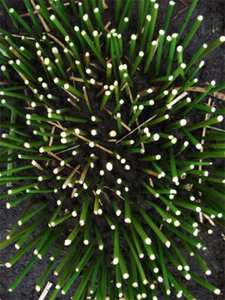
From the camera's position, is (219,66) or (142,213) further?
(219,66)

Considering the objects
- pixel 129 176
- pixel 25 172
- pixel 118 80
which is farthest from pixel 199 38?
pixel 25 172

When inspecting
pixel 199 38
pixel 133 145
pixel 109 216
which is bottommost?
pixel 109 216

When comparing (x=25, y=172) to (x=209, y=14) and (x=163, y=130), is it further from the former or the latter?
(x=209, y=14)

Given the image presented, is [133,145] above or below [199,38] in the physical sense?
below

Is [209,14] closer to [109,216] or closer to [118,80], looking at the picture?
[118,80]

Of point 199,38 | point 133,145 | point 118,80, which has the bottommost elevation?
point 133,145

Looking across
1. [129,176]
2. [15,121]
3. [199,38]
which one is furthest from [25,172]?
[199,38]
